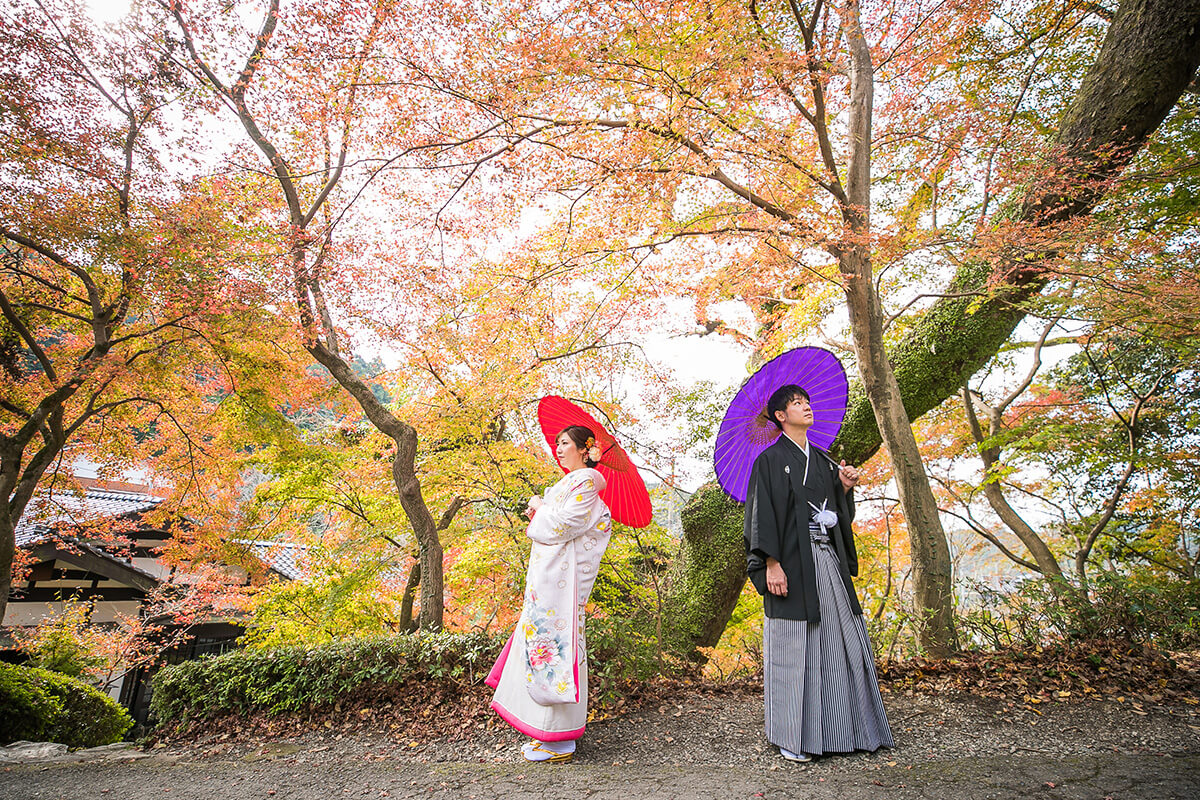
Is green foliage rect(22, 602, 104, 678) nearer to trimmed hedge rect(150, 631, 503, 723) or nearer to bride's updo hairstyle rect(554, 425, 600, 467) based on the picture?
trimmed hedge rect(150, 631, 503, 723)

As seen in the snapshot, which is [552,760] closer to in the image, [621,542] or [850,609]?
[850,609]

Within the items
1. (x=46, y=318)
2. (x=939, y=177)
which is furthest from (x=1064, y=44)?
(x=46, y=318)

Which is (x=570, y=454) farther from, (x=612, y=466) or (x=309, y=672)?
(x=309, y=672)

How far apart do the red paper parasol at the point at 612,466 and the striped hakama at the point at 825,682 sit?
1.02 metres

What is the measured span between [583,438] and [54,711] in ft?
21.0

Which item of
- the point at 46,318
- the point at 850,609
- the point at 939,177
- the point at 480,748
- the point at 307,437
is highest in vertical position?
the point at 939,177

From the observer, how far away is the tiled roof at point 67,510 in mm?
6902

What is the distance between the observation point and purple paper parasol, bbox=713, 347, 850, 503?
3094mm

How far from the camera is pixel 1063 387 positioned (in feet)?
26.0

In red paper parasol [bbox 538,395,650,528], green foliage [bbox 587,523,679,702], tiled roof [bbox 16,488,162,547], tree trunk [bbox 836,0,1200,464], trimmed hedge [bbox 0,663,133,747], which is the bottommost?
trimmed hedge [bbox 0,663,133,747]

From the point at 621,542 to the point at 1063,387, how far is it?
7.00 m

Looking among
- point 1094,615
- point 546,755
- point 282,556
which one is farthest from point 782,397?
point 282,556

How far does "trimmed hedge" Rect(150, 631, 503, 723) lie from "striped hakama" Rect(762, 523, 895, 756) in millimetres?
2322

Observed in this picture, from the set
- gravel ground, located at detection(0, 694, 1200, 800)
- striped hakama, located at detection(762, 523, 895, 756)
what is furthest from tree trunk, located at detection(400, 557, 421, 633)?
striped hakama, located at detection(762, 523, 895, 756)
